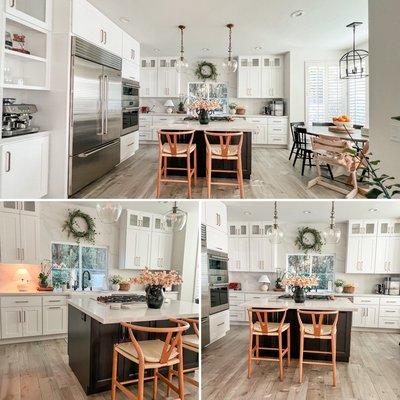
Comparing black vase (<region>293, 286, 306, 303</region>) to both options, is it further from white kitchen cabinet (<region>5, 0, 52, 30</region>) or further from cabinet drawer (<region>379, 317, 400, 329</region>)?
white kitchen cabinet (<region>5, 0, 52, 30</region>)

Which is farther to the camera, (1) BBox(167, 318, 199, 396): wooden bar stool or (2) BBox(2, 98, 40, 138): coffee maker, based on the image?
(2) BBox(2, 98, 40, 138): coffee maker

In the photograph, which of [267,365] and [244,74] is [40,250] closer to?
[267,365]

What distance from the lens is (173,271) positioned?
7.37 ft

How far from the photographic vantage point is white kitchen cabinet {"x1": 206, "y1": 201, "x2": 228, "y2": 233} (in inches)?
86.0

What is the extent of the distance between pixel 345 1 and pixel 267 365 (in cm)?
417

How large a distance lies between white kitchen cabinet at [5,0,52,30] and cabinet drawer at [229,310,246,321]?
10.5 feet

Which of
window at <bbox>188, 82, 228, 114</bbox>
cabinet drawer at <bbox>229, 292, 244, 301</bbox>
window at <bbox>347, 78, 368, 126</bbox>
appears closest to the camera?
cabinet drawer at <bbox>229, 292, 244, 301</bbox>

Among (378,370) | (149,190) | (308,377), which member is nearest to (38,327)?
(308,377)

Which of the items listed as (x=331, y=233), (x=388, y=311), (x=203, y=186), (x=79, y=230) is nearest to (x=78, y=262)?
(x=79, y=230)

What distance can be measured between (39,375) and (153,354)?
51cm

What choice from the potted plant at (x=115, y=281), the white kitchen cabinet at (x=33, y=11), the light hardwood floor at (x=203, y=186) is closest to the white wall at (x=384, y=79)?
the light hardwood floor at (x=203, y=186)

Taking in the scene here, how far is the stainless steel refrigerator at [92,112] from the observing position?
204 inches

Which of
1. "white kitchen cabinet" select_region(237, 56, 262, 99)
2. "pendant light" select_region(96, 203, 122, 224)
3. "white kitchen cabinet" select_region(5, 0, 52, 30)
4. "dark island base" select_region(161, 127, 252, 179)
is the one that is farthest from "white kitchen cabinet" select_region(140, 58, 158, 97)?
"pendant light" select_region(96, 203, 122, 224)

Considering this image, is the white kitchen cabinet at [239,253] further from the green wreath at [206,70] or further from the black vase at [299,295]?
the green wreath at [206,70]
